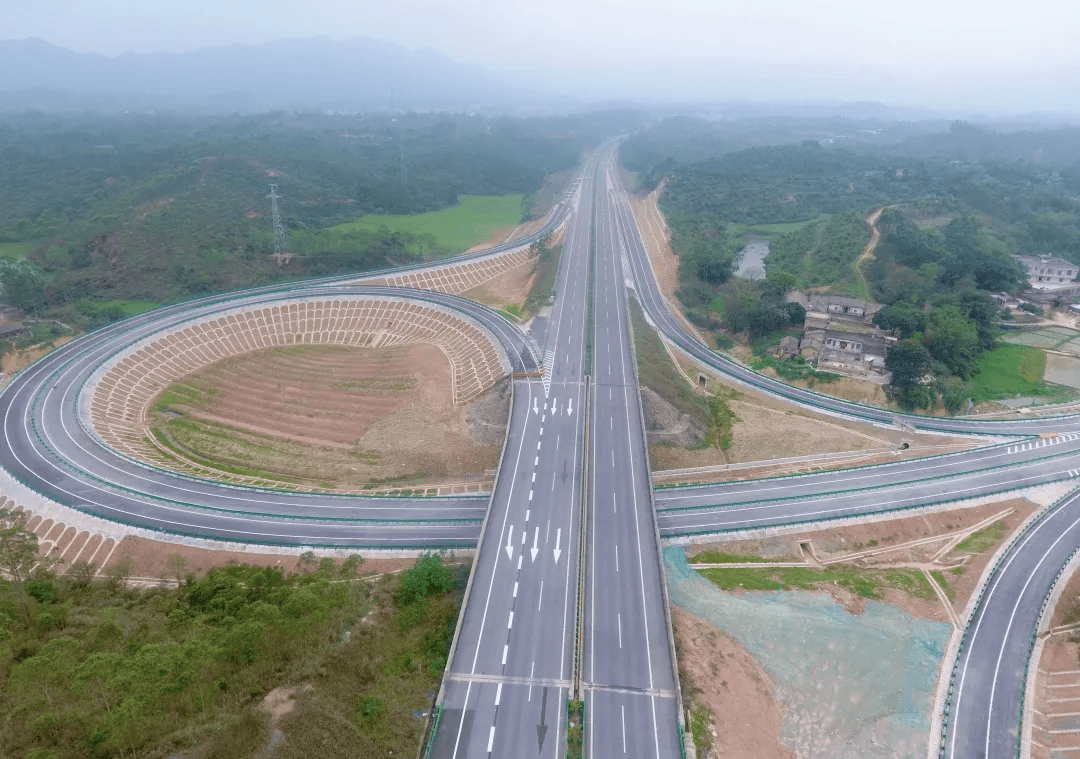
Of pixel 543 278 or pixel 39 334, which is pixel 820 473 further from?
pixel 39 334

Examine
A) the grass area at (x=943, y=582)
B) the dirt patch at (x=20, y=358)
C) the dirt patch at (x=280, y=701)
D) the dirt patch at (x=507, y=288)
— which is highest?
the dirt patch at (x=507, y=288)

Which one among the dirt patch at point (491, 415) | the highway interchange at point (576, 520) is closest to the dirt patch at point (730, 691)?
the highway interchange at point (576, 520)

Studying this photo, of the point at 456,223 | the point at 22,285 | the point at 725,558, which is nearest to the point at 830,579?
the point at 725,558

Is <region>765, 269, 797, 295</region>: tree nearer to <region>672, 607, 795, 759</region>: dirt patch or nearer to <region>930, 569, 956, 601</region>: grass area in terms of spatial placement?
<region>930, 569, 956, 601</region>: grass area

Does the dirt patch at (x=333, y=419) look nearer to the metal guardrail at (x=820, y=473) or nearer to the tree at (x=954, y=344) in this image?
the metal guardrail at (x=820, y=473)

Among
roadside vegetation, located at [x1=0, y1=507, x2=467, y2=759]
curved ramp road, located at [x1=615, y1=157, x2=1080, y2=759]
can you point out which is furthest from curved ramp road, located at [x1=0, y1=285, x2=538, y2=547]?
curved ramp road, located at [x1=615, y1=157, x2=1080, y2=759]
